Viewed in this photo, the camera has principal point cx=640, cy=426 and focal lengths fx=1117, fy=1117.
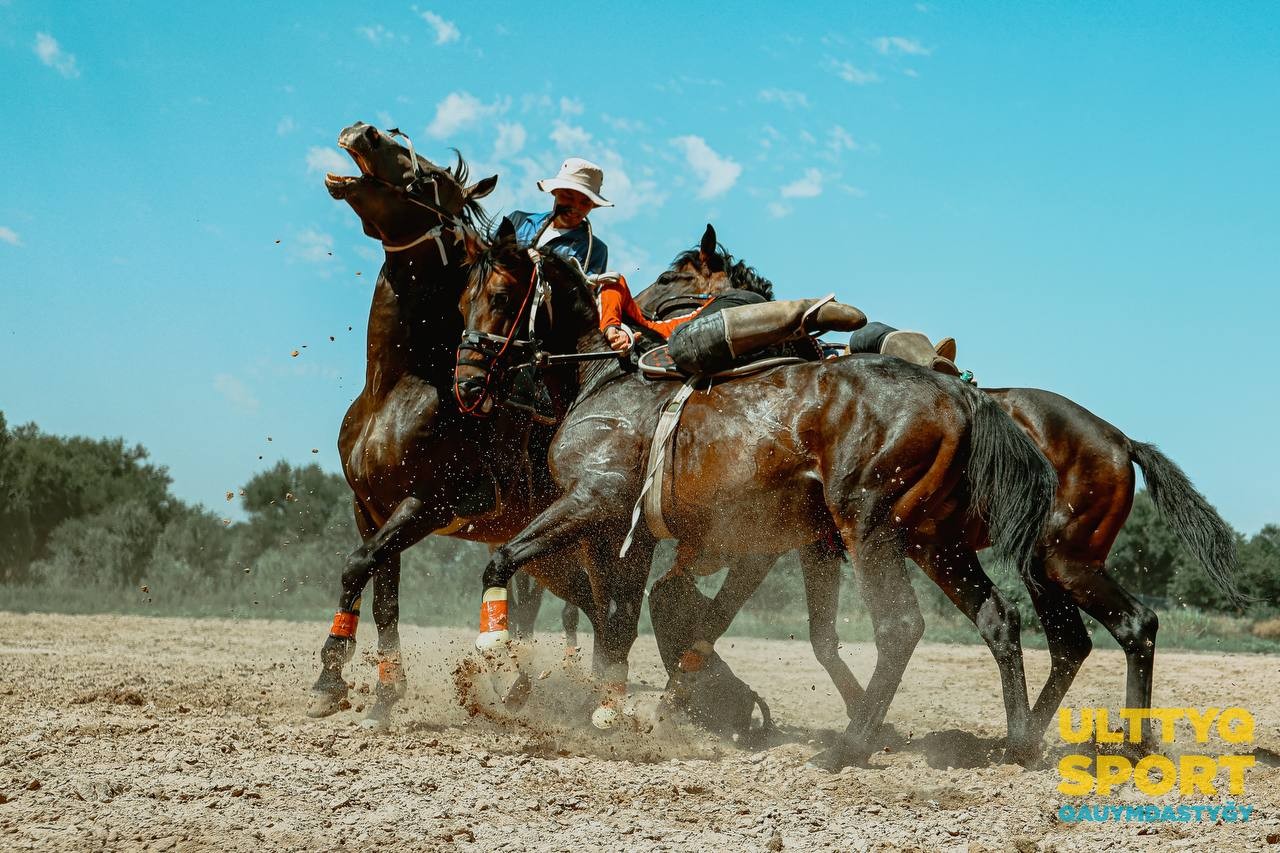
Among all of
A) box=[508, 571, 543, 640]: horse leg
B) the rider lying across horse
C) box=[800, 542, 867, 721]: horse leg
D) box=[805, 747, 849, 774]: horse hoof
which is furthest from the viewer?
box=[508, 571, 543, 640]: horse leg

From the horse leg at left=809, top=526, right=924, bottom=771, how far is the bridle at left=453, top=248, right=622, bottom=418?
1.77 metres

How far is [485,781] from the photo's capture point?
4637 millimetres

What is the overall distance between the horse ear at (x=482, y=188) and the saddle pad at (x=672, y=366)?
200 centimetres

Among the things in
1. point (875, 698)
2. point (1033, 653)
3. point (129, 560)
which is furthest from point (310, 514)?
point (875, 698)

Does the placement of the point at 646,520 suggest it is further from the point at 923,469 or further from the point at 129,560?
the point at 129,560

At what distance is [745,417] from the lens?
18.4ft

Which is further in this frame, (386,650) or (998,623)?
(386,650)

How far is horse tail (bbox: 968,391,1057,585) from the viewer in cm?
534

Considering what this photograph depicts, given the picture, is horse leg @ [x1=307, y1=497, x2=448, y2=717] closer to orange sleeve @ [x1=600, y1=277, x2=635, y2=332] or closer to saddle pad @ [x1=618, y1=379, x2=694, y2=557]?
saddle pad @ [x1=618, y1=379, x2=694, y2=557]

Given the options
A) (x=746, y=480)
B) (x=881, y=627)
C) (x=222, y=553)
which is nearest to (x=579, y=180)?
(x=746, y=480)

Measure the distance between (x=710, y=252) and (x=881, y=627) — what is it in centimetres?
281

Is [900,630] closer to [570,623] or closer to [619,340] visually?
[619,340]

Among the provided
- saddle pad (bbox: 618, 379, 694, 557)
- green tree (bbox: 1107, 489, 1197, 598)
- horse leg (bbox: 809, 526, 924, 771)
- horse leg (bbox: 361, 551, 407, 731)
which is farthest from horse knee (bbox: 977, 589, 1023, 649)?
green tree (bbox: 1107, 489, 1197, 598)

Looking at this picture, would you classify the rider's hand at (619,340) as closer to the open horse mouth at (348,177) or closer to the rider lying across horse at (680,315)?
the rider lying across horse at (680,315)
